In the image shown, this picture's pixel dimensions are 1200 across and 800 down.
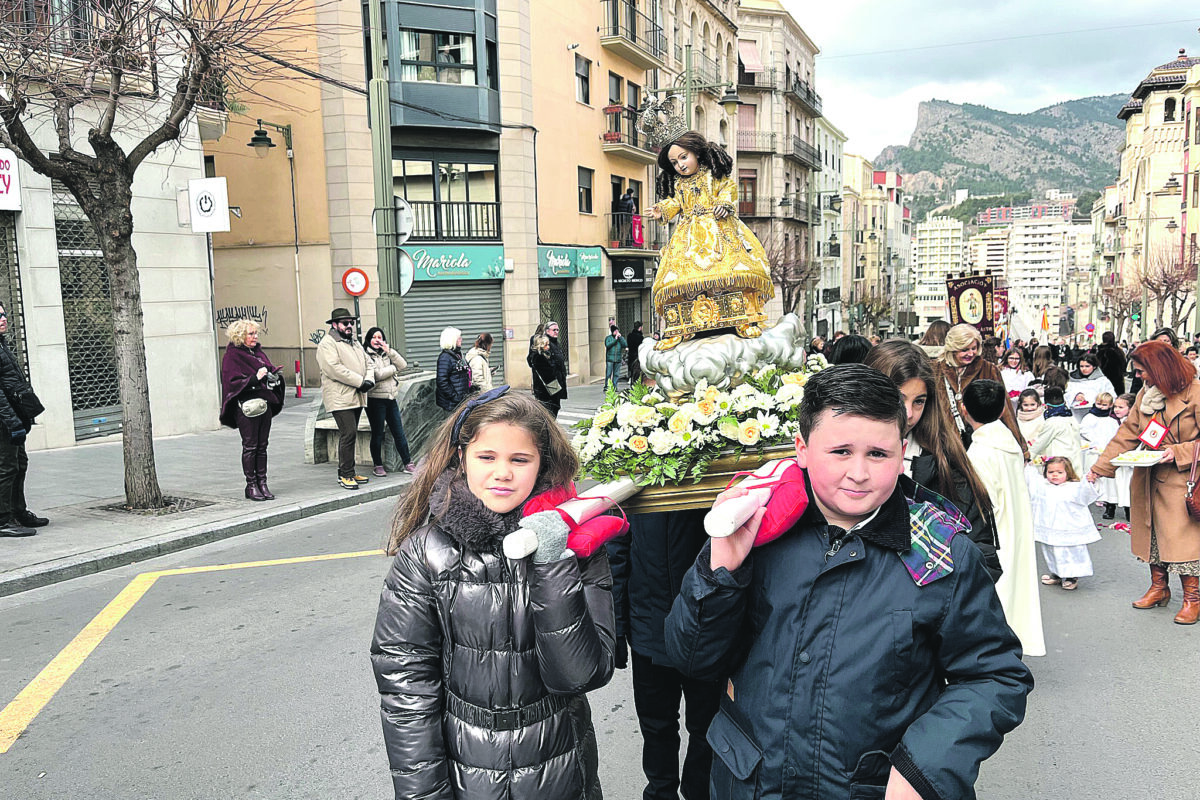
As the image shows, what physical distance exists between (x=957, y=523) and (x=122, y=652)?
5174 mm

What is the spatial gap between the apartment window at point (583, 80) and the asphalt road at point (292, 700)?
2333cm

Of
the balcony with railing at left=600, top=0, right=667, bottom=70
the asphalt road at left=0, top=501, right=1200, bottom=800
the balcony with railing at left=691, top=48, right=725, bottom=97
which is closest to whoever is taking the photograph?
the asphalt road at left=0, top=501, right=1200, bottom=800

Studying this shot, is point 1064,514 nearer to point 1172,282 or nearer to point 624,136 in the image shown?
point 624,136

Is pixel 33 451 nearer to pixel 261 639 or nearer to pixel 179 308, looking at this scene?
pixel 179 308

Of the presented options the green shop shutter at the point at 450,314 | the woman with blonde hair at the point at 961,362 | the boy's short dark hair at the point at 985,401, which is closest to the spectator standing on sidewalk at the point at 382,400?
the woman with blonde hair at the point at 961,362

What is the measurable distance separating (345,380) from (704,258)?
729cm

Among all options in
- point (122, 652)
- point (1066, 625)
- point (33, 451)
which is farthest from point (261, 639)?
point (33, 451)

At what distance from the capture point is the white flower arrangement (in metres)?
2.81

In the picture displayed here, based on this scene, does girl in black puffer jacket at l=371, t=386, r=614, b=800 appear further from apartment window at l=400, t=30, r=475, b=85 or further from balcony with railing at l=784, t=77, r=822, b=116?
balcony with railing at l=784, t=77, r=822, b=116

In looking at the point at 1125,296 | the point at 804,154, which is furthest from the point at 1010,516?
the point at 1125,296

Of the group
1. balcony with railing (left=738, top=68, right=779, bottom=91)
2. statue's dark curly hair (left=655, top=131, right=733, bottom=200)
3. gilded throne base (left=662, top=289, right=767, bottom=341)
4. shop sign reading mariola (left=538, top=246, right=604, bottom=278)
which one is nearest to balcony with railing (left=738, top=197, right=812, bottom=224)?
balcony with railing (left=738, top=68, right=779, bottom=91)

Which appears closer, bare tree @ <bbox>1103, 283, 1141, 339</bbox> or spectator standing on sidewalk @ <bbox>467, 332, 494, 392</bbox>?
spectator standing on sidewalk @ <bbox>467, 332, 494, 392</bbox>

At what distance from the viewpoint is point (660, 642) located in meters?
3.25

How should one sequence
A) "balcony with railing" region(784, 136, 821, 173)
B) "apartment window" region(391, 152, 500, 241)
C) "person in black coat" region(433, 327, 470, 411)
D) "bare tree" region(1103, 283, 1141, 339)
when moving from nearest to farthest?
1. "person in black coat" region(433, 327, 470, 411)
2. "apartment window" region(391, 152, 500, 241)
3. "balcony with railing" region(784, 136, 821, 173)
4. "bare tree" region(1103, 283, 1141, 339)
